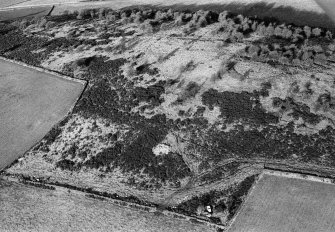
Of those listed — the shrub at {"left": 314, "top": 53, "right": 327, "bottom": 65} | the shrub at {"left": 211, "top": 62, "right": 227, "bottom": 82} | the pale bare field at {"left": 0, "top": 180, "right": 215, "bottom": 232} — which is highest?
the shrub at {"left": 314, "top": 53, "right": 327, "bottom": 65}

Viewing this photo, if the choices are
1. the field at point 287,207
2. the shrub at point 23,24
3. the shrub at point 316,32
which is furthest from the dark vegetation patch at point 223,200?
the shrub at point 23,24

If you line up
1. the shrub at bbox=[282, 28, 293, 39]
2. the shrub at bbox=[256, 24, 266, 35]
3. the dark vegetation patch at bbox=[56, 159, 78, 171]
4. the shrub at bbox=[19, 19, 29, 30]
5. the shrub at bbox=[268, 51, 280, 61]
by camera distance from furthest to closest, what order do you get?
the shrub at bbox=[19, 19, 29, 30]
the shrub at bbox=[256, 24, 266, 35]
the shrub at bbox=[282, 28, 293, 39]
the shrub at bbox=[268, 51, 280, 61]
the dark vegetation patch at bbox=[56, 159, 78, 171]

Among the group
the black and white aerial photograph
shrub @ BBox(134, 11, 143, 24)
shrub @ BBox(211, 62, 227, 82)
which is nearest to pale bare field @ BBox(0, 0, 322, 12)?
the black and white aerial photograph

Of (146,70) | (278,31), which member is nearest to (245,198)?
(146,70)

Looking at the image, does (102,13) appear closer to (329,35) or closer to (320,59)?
(329,35)

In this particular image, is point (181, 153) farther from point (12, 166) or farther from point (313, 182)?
point (12, 166)

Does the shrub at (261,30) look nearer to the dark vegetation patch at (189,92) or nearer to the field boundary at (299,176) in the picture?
the dark vegetation patch at (189,92)

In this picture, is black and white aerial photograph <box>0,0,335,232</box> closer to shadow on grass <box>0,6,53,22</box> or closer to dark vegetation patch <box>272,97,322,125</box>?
dark vegetation patch <box>272,97,322,125</box>

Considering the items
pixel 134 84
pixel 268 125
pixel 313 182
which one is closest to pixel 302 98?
pixel 268 125
